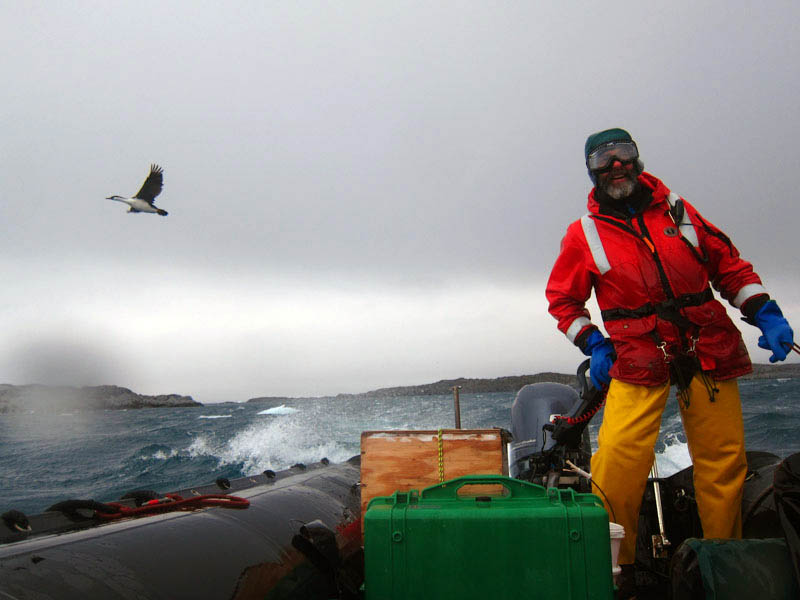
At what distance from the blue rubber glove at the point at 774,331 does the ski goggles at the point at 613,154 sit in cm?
96

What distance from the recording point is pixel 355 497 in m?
4.23

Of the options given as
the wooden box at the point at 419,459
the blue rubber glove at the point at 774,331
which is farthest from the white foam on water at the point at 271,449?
the blue rubber glove at the point at 774,331

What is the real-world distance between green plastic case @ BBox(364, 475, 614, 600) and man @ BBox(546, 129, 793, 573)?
844 millimetres

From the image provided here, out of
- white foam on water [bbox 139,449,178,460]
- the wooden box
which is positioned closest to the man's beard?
the wooden box

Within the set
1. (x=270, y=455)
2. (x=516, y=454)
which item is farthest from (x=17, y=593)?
(x=270, y=455)

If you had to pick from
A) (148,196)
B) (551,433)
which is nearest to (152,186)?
(148,196)

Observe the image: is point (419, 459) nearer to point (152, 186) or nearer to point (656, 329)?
point (656, 329)

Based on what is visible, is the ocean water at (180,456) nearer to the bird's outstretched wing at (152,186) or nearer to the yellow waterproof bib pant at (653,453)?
the bird's outstretched wing at (152,186)

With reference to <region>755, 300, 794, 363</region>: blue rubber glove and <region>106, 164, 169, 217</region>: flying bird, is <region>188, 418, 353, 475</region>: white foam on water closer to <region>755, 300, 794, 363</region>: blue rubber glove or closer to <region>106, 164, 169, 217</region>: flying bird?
<region>106, 164, 169, 217</region>: flying bird

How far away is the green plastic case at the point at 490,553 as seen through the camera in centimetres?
181

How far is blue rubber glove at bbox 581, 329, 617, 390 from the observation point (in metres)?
2.82

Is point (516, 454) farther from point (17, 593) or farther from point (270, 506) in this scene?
point (17, 593)

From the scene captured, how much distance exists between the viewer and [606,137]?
9.60ft

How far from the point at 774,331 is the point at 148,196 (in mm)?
10468
